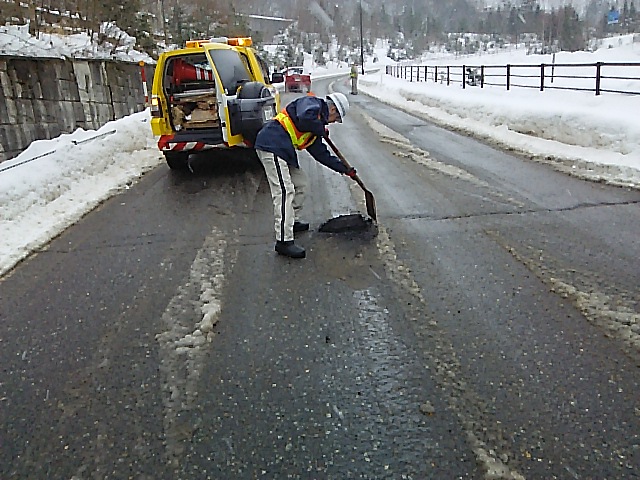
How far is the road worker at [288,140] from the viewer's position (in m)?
5.05

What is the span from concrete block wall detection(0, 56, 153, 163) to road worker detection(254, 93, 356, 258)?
7378 mm

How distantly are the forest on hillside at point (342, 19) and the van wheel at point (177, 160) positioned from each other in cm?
781

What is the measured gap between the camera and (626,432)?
2682mm

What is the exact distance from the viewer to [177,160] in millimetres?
9820

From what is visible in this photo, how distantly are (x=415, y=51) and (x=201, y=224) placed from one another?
144 meters

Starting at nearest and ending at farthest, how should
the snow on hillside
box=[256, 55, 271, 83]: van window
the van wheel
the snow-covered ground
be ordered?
the snow-covered ground → the van wheel → box=[256, 55, 271, 83]: van window → the snow on hillside

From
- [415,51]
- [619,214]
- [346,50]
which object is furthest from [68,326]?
[415,51]

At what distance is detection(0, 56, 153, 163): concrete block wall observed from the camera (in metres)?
10.9

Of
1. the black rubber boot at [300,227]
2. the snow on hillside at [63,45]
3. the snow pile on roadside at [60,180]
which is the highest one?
the snow on hillside at [63,45]

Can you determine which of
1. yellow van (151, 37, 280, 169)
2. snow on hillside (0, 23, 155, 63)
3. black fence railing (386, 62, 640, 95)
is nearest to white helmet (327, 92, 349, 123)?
yellow van (151, 37, 280, 169)

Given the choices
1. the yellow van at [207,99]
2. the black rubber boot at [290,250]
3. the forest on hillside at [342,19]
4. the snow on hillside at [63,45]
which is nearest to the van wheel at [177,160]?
the yellow van at [207,99]

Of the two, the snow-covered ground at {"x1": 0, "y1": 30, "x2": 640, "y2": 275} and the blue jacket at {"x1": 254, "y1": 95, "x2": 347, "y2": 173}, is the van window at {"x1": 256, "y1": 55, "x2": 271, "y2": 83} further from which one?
the blue jacket at {"x1": 254, "y1": 95, "x2": 347, "y2": 173}

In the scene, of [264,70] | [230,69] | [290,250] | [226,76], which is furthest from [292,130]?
[264,70]

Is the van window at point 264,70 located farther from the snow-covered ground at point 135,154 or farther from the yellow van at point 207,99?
the snow-covered ground at point 135,154
